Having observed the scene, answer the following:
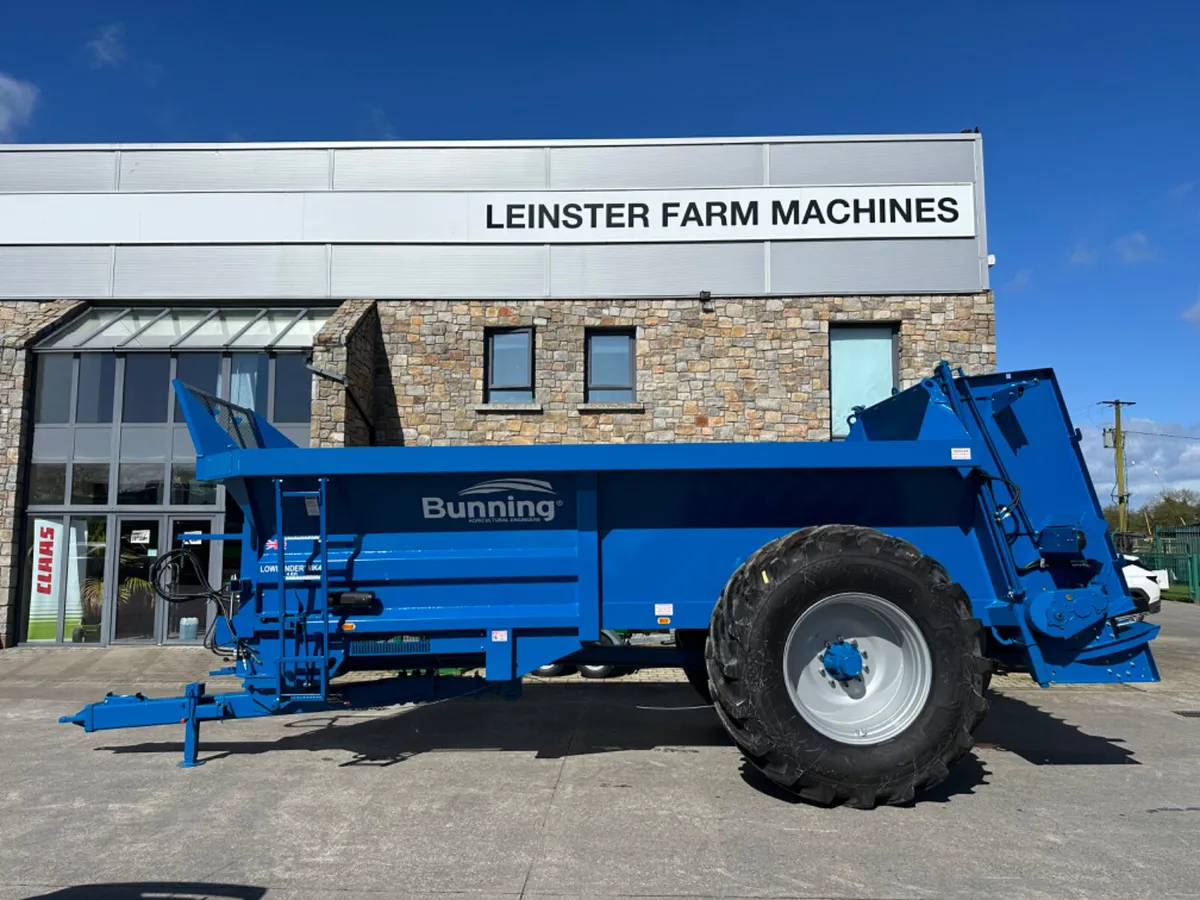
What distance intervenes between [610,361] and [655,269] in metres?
1.53

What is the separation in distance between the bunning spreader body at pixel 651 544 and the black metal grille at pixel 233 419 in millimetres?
256

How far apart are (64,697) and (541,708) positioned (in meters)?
4.99

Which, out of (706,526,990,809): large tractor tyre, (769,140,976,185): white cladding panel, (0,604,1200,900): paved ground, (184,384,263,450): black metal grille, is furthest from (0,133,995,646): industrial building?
(706,526,990,809): large tractor tyre

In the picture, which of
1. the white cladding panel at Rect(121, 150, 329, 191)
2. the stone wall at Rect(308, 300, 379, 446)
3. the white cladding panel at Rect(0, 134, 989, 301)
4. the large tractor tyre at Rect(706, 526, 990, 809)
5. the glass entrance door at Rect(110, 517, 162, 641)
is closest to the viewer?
the large tractor tyre at Rect(706, 526, 990, 809)

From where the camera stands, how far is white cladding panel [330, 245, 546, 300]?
1206cm

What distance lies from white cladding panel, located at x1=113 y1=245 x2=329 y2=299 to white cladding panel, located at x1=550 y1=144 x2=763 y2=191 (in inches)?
154

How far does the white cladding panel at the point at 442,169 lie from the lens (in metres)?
12.2

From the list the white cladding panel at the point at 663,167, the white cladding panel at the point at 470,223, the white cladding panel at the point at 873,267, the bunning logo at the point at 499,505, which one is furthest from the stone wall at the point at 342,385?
the white cladding panel at the point at 873,267

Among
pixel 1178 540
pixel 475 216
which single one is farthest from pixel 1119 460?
pixel 475 216

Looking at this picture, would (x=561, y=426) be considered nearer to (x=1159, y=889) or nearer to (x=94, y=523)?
(x=94, y=523)

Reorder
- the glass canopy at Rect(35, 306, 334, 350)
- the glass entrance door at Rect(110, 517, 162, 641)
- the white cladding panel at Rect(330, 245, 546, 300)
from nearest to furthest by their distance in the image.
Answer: the glass entrance door at Rect(110, 517, 162, 641) < the glass canopy at Rect(35, 306, 334, 350) < the white cladding panel at Rect(330, 245, 546, 300)

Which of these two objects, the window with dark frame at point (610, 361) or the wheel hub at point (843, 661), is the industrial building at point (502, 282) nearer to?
the window with dark frame at point (610, 361)

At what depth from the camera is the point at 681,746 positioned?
5902mm

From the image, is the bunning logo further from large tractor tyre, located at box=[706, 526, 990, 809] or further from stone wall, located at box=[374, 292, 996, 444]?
stone wall, located at box=[374, 292, 996, 444]
